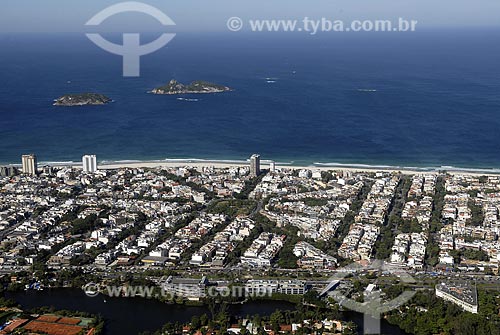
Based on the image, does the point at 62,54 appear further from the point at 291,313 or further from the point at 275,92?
the point at 291,313

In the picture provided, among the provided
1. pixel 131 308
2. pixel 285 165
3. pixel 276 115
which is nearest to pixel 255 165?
pixel 285 165

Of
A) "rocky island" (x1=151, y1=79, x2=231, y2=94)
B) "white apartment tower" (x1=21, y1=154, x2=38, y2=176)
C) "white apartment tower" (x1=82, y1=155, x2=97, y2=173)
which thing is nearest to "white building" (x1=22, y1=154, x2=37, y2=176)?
"white apartment tower" (x1=21, y1=154, x2=38, y2=176)

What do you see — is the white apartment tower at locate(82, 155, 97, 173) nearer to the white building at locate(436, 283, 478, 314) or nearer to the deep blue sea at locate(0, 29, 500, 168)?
the deep blue sea at locate(0, 29, 500, 168)

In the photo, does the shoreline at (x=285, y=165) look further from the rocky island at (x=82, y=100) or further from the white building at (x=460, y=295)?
the rocky island at (x=82, y=100)

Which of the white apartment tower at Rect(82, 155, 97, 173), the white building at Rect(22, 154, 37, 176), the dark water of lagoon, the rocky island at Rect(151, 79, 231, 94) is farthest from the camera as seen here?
the rocky island at Rect(151, 79, 231, 94)

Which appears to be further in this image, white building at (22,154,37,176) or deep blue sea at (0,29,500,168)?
deep blue sea at (0,29,500,168)

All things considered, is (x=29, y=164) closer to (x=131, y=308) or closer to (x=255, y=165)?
(x=255, y=165)
